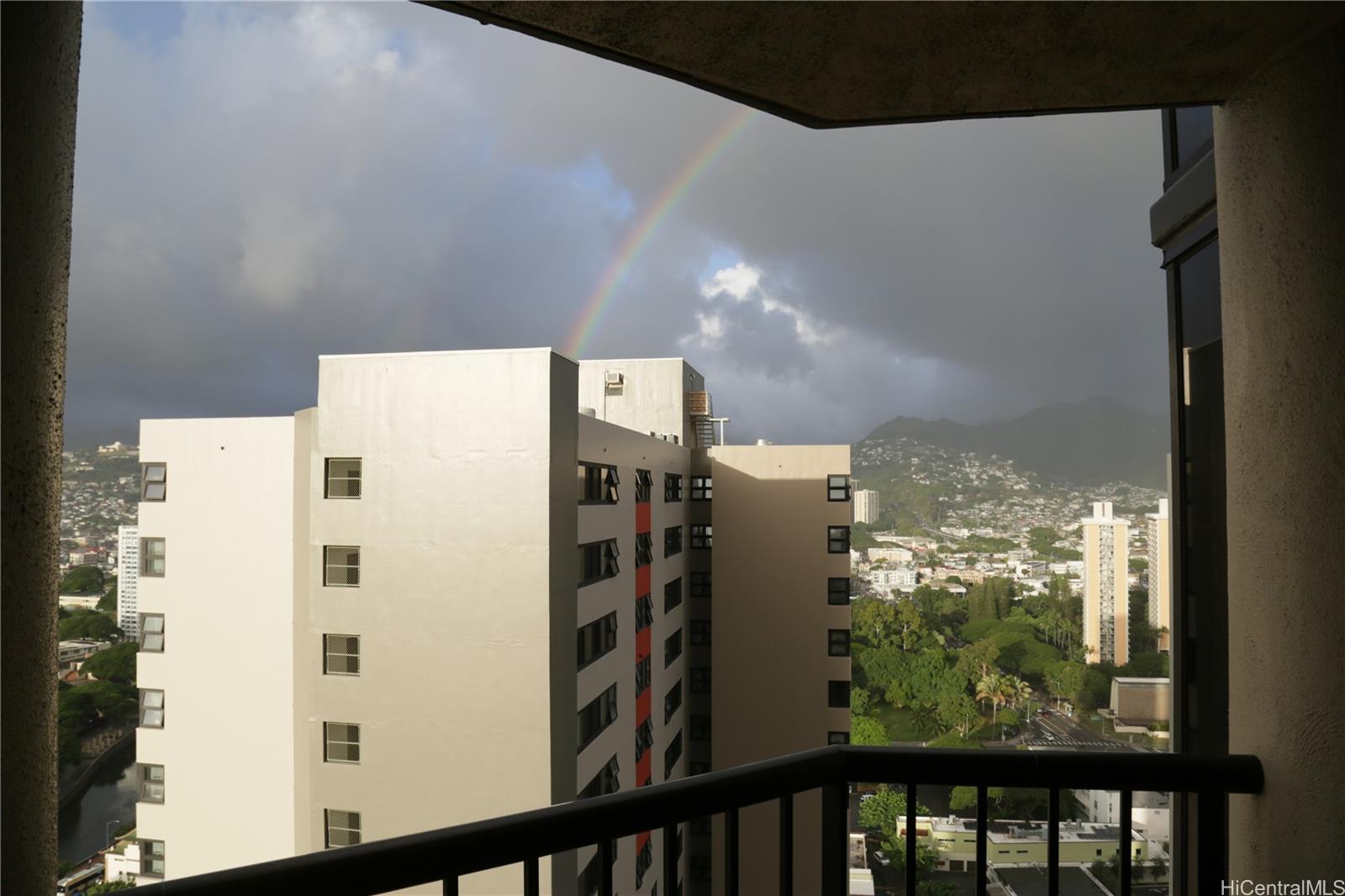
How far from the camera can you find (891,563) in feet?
66.0

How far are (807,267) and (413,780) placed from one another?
69328 millimetres

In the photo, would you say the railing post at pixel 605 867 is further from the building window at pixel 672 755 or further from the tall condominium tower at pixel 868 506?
the tall condominium tower at pixel 868 506

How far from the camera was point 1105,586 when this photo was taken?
1205cm

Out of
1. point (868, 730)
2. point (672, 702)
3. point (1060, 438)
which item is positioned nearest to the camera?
point (672, 702)

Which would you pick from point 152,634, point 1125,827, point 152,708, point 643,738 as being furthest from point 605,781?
point 1125,827

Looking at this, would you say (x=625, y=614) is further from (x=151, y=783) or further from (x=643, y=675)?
(x=151, y=783)

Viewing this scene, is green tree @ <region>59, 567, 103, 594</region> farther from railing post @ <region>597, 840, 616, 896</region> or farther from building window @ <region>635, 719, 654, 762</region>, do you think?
building window @ <region>635, 719, 654, 762</region>

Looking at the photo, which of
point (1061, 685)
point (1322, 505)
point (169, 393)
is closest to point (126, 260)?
point (1322, 505)

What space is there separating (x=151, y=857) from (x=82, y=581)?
1330 centimetres

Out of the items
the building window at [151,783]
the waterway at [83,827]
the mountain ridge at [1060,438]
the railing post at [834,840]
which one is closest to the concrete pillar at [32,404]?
the waterway at [83,827]

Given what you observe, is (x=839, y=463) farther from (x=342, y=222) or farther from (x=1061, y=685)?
(x=342, y=222)

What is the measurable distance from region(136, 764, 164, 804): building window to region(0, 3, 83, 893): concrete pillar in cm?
1259

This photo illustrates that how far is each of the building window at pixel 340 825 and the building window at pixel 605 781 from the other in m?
2.97

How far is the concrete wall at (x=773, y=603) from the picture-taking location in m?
18.9
